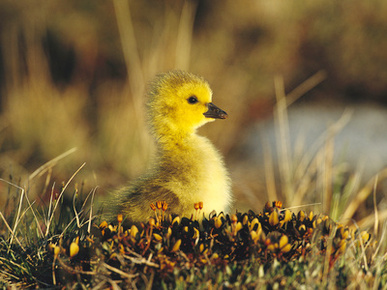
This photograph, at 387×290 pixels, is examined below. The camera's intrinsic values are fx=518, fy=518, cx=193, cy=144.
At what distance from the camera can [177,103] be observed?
340cm

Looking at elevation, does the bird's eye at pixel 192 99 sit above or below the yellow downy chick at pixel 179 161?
above

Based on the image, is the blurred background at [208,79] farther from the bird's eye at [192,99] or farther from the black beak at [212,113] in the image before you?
the bird's eye at [192,99]

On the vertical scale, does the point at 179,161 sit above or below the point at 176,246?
above

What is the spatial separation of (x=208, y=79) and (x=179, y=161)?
6432 mm

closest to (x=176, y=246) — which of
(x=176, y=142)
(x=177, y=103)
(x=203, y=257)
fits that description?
(x=203, y=257)

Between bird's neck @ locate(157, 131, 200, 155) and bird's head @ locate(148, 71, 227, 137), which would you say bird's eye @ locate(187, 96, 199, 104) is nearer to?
bird's head @ locate(148, 71, 227, 137)

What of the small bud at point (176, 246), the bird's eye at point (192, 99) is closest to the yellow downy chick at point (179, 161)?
the bird's eye at point (192, 99)

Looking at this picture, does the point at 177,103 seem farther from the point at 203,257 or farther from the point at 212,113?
the point at 203,257

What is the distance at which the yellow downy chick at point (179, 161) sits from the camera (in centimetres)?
294

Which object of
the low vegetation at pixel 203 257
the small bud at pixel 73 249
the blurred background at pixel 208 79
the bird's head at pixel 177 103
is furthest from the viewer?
the blurred background at pixel 208 79

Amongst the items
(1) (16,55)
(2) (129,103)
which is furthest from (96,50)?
(2) (129,103)

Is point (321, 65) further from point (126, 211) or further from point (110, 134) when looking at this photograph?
point (126, 211)

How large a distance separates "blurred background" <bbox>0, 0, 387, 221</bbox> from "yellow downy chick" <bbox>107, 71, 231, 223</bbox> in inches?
103

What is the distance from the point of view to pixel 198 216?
2.92m
